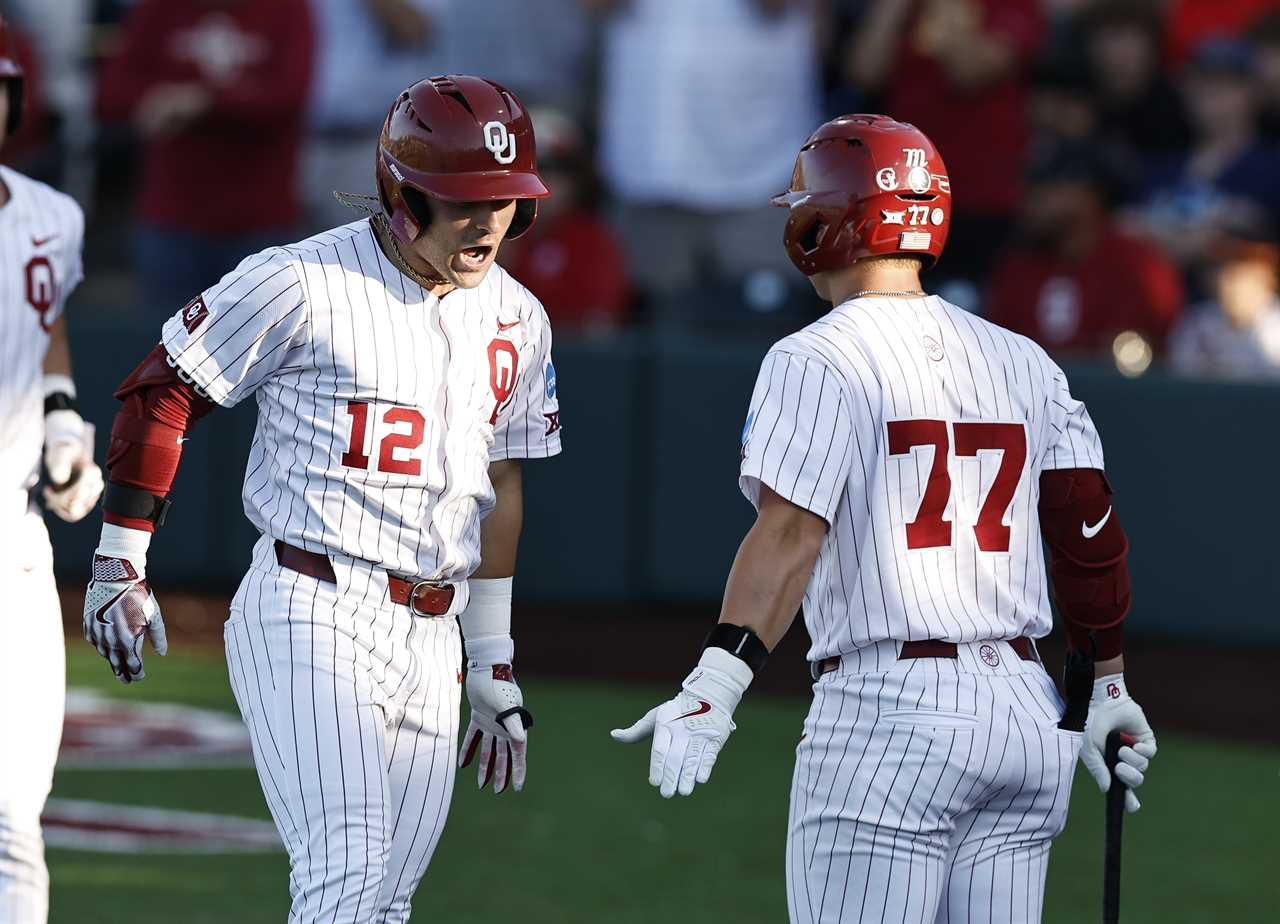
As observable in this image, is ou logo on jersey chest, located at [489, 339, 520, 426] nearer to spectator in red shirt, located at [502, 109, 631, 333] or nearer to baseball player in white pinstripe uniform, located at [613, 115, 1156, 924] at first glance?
baseball player in white pinstripe uniform, located at [613, 115, 1156, 924]

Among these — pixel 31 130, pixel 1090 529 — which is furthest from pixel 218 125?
pixel 1090 529

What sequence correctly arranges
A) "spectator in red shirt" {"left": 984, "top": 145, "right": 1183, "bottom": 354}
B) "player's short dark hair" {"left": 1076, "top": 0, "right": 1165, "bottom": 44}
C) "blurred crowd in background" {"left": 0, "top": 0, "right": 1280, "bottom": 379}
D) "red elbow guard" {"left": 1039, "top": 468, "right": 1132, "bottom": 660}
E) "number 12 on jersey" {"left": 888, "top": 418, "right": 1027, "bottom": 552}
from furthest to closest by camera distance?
"player's short dark hair" {"left": 1076, "top": 0, "right": 1165, "bottom": 44} < "blurred crowd in background" {"left": 0, "top": 0, "right": 1280, "bottom": 379} < "spectator in red shirt" {"left": 984, "top": 145, "right": 1183, "bottom": 354} < "red elbow guard" {"left": 1039, "top": 468, "right": 1132, "bottom": 660} < "number 12 on jersey" {"left": 888, "top": 418, "right": 1027, "bottom": 552}

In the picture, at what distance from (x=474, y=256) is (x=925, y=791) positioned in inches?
52.6

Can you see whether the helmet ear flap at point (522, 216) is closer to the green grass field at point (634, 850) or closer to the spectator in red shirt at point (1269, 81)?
the green grass field at point (634, 850)

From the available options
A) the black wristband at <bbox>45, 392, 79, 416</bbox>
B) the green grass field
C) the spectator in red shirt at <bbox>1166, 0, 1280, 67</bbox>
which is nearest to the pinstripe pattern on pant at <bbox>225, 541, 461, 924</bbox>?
the black wristband at <bbox>45, 392, 79, 416</bbox>

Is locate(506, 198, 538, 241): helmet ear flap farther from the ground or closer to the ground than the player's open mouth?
farther from the ground

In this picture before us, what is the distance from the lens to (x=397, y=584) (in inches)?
155

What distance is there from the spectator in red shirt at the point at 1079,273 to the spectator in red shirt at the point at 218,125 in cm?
345

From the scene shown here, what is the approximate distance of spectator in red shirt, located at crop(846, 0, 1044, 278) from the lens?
9.46m

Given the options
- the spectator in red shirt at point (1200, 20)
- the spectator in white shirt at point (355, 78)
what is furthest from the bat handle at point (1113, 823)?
the spectator in red shirt at point (1200, 20)

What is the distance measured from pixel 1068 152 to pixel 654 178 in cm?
201

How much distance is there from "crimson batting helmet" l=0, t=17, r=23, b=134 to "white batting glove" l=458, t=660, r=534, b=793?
5.45 feet

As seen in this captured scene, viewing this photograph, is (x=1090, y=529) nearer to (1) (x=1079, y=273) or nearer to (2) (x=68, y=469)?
(2) (x=68, y=469)

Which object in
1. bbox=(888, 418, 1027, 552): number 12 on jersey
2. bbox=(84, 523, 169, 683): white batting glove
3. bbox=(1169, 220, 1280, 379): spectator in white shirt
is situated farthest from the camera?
bbox=(1169, 220, 1280, 379): spectator in white shirt
